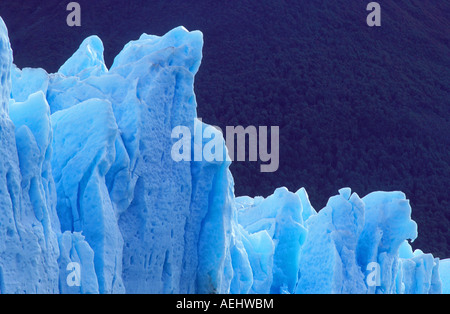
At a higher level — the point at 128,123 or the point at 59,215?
the point at 128,123

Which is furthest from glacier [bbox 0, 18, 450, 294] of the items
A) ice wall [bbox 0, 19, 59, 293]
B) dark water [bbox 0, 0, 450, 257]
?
dark water [bbox 0, 0, 450, 257]

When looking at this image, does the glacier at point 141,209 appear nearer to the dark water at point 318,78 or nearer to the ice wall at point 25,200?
the ice wall at point 25,200

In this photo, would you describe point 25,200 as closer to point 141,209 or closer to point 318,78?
point 141,209

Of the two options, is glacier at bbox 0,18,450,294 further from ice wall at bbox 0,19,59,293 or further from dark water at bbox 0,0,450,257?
dark water at bbox 0,0,450,257

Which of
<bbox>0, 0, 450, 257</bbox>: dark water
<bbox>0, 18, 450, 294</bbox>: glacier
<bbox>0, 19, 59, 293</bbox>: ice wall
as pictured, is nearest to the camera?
<bbox>0, 19, 59, 293</bbox>: ice wall

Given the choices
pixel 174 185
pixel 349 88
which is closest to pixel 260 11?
pixel 349 88

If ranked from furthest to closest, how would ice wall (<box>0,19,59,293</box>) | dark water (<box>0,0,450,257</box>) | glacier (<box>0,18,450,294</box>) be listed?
dark water (<box>0,0,450,257</box>) < glacier (<box>0,18,450,294</box>) < ice wall (<box>0,19,59,293</box>)
